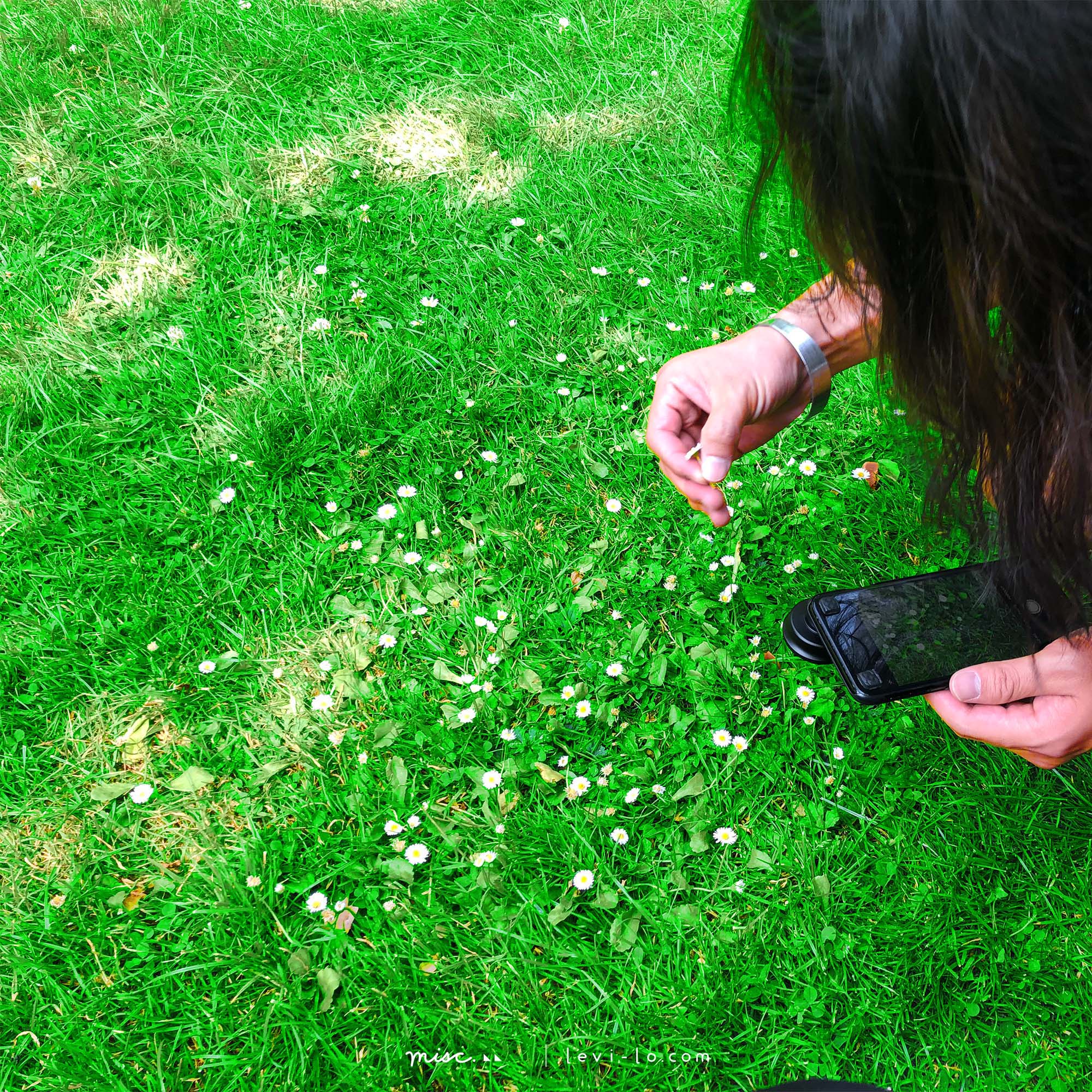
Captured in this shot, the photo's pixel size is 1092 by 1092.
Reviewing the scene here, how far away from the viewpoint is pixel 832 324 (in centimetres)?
181

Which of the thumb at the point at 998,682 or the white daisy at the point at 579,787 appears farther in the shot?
the white daisy at the point at 579,787

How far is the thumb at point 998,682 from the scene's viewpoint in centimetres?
159

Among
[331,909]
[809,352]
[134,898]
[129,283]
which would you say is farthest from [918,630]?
[129,283]

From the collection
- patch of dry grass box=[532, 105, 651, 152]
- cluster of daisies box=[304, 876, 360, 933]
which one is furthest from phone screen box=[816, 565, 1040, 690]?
patch of dry grass box=[532, 105, 651, 152]

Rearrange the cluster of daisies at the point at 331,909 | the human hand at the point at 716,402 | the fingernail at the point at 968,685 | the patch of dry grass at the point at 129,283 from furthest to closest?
the patch of dry grass at the point at 129,283 < the cluster of daisies at the point at 331,909 < the human hand at the point at 716,402 < the fingernail at the point at 968,685

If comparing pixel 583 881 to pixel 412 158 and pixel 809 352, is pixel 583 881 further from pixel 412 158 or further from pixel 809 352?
pixel 412 158

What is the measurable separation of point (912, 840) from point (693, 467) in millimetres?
983

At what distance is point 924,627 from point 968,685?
0.44 m

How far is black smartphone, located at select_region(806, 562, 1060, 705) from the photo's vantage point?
1954 mm

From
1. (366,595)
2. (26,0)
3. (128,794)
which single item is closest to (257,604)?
(366,595)

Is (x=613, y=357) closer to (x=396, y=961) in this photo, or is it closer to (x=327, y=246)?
(x=327, y=246)

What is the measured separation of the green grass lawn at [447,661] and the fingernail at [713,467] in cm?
41

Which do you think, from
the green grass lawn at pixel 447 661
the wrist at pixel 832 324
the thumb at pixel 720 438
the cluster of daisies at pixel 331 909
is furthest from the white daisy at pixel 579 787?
the wrist at pixel 832 324

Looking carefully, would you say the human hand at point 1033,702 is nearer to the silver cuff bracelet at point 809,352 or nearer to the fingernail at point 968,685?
the fingernail at point 968,685
